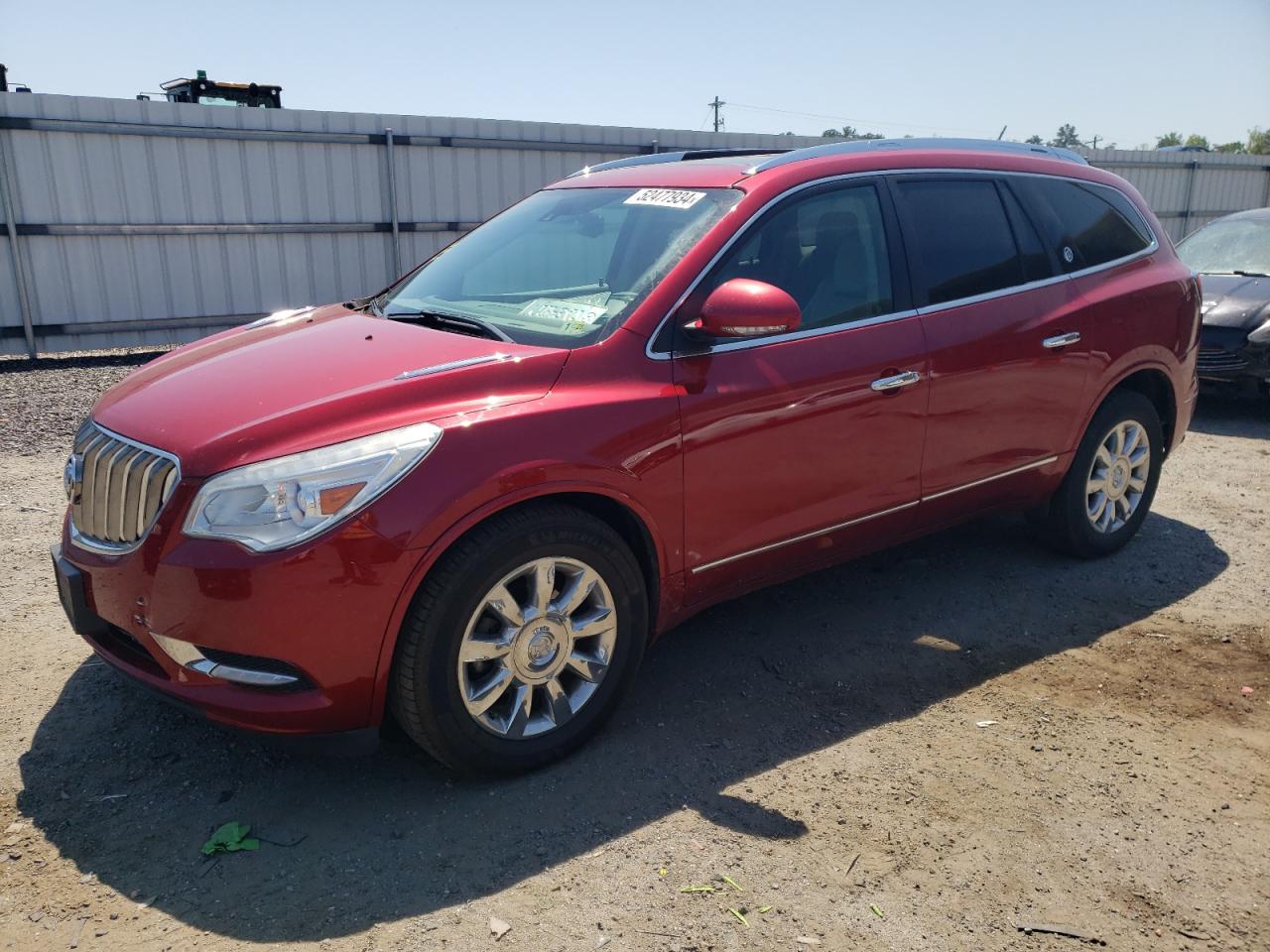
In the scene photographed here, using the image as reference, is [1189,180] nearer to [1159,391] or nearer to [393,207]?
[393,207]

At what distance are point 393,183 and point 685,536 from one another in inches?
381

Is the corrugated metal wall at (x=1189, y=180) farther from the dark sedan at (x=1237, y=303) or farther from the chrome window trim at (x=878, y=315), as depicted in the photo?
the chrome window trim at (x=878, y=315)

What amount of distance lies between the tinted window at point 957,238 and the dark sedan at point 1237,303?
4378 millimetres

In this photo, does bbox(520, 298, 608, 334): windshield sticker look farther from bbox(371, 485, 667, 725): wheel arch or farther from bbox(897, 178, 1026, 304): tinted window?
bbox(897, 178, 1026, 304): tinted window

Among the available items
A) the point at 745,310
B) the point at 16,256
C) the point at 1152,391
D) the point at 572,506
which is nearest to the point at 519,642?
the point at 572,506

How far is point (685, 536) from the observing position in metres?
3.52

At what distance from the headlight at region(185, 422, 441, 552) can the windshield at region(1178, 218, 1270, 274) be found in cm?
897

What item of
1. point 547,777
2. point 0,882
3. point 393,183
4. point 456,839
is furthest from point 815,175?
point 393,183

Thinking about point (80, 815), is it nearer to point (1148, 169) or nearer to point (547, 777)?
point (547, 777)

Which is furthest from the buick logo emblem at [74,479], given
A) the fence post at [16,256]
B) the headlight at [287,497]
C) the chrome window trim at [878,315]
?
the fence post at [16,256]

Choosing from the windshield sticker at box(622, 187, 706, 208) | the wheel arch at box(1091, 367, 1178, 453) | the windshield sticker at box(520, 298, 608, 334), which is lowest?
the wheel arch at box(1091, 367, 1178, 453)

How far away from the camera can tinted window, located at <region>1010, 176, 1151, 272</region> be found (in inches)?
187

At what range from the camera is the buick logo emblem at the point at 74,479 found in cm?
335

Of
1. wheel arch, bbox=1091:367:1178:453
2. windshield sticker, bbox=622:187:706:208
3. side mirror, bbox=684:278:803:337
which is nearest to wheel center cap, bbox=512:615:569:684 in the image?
side mirror, bbox=684:278:803:337
